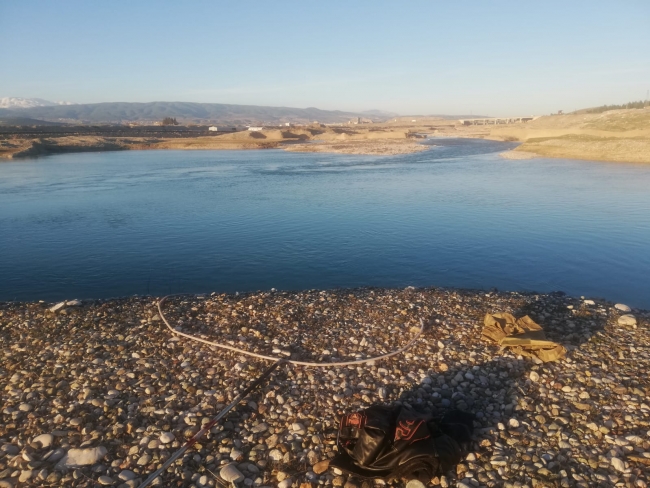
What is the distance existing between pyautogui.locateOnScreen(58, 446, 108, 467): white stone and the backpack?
2.82 m

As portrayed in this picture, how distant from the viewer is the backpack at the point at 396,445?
4992 millimetres

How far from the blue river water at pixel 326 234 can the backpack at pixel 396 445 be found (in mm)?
7724

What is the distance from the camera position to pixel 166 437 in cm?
562

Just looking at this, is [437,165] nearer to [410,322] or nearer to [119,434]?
[410,322]

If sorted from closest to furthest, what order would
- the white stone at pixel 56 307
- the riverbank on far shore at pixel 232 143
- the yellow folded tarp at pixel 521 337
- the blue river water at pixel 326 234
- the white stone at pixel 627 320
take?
the yellow folded tarp at pixel 521 337 < the white stone at pixel 627 320 < the white stone at pixel 56 307 < the blue river water at pixel 326 234 < the riverbank on far shore at pixel 232 143

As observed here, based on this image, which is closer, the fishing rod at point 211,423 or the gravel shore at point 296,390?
the fishing rod at point 211,423

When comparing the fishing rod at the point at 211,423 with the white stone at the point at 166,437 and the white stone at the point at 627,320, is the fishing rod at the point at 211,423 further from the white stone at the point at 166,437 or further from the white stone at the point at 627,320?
the white stone at the point at 627,320

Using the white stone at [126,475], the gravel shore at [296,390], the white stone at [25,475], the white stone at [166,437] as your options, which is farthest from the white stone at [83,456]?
the white stone at [166,437]

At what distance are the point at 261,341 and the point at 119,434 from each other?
9.66 feet

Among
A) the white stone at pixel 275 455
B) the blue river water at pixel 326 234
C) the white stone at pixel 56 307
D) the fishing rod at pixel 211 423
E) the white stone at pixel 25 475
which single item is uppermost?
the fishing rod at pixel 211 423

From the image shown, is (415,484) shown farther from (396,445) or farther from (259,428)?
(259,428)

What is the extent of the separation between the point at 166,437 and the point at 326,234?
43.3 ft

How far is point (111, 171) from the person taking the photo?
134ft

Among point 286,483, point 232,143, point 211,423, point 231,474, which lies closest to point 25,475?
point 211,423
